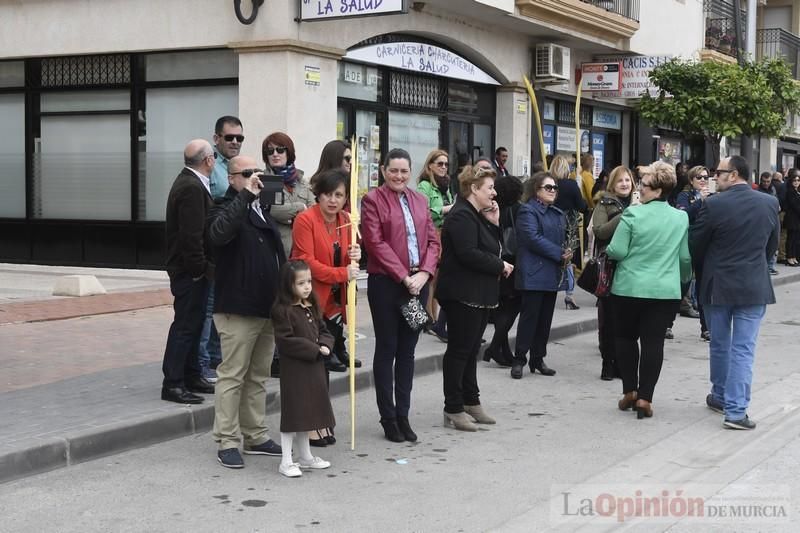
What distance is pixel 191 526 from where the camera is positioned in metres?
5.12

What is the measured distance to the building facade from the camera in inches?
555

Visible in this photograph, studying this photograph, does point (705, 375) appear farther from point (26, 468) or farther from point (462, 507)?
point (26, 468)

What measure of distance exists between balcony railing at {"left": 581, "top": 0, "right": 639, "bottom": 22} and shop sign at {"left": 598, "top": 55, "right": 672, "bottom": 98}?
91cm

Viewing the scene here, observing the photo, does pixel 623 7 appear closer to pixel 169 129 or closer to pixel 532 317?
pixel 169 129

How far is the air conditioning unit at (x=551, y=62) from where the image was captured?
19531 millimetres

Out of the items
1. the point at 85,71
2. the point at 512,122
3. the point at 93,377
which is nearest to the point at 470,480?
the point at 93,377

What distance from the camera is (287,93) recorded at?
45.2ft

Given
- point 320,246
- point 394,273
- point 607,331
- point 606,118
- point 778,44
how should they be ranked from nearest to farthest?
point 394,273
point 320,246
point 607,331
point 606,118
point 778,44

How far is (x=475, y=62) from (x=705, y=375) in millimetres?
9934

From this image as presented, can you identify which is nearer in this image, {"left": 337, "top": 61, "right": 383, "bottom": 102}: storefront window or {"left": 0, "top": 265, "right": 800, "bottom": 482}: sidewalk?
{"left": 0, "top": 265, "right": 800, "bottom": 482}: sidewalk

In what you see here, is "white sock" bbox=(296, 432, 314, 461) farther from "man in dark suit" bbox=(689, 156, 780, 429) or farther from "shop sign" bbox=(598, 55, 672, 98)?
"shop sign" bbox=(598, 55, 672, 98)

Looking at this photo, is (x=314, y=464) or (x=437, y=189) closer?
(x=314, y=464)

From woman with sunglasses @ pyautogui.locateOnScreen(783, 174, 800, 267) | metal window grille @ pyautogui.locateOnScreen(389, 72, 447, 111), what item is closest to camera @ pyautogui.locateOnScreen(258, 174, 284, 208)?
metal window grille @ pyautogui.locateOnScreen(389, 72, 447, 111)

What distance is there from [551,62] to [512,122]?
4.63ft
